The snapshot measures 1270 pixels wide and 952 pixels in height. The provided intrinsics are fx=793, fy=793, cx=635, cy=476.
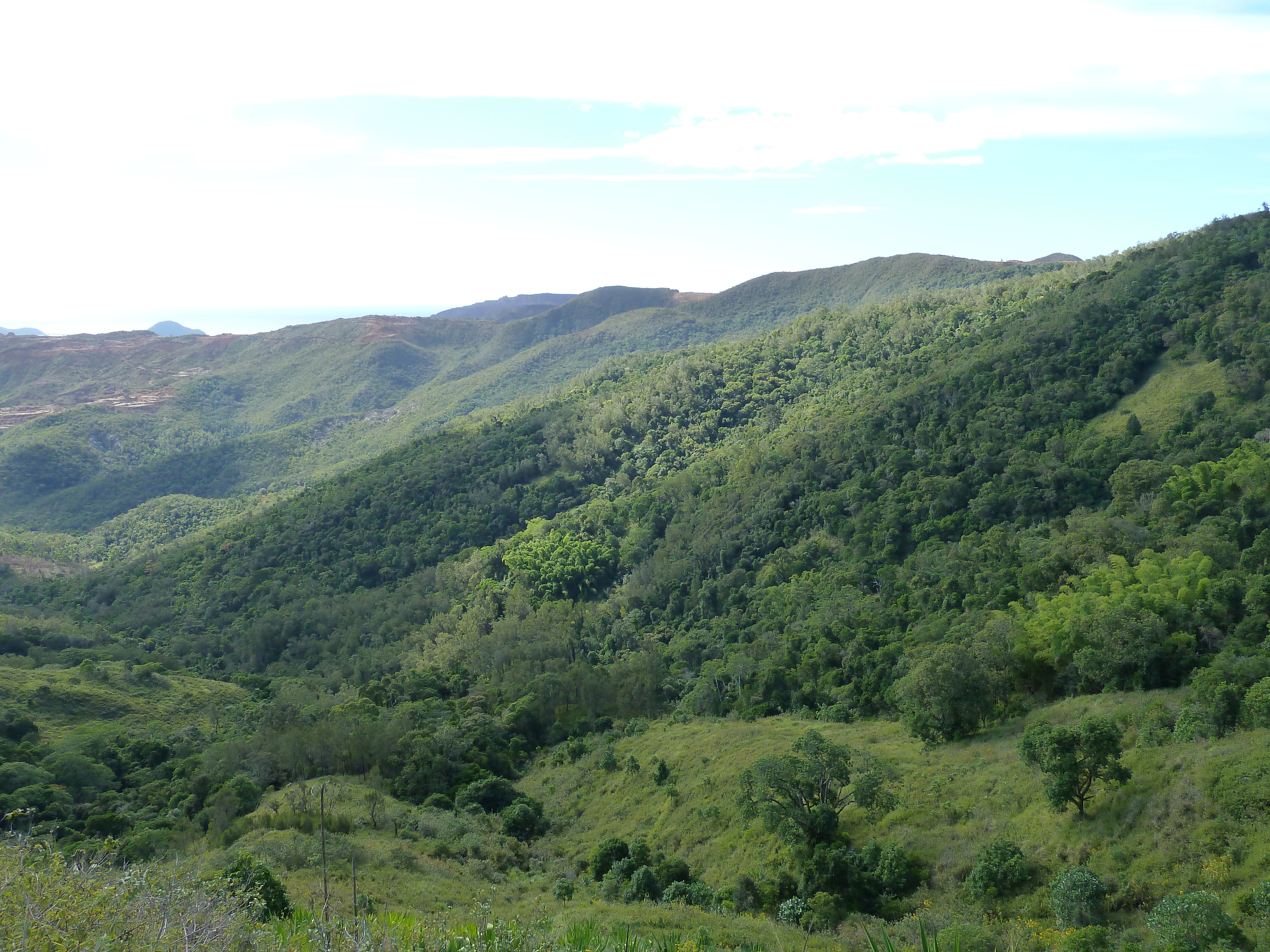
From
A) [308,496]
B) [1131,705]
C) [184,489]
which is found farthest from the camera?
[184,489]

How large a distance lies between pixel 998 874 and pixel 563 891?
13752 mm

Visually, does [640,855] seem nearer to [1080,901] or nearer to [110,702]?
[1080,901]

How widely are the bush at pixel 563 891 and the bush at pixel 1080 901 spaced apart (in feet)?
47.5

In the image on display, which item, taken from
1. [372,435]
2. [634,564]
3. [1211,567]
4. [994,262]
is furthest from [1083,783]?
[994,262]

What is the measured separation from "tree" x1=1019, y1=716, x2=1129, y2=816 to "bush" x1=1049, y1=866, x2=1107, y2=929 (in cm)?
387

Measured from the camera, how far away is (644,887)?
85.2 feet

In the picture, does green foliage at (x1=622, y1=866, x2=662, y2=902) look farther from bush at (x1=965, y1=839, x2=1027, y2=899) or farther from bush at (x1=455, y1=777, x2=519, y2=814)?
bush at (x1=455, y1=777, x2=519, y2=814)

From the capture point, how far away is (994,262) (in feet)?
577

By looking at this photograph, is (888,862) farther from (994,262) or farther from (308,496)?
(994,262)

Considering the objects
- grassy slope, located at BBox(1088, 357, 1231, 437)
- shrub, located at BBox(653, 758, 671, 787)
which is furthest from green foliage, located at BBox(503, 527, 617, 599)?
grassy slope, located at BBox(1088, 357, 1231, 437)

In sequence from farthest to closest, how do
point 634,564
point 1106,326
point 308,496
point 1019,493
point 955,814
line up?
point 308,496
point 634,564
point 1106,326
point 1019,493
point 955,814

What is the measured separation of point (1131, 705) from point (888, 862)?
11688mm

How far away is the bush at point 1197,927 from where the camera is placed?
1530cm

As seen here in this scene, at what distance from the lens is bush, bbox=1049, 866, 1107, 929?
724 inches
